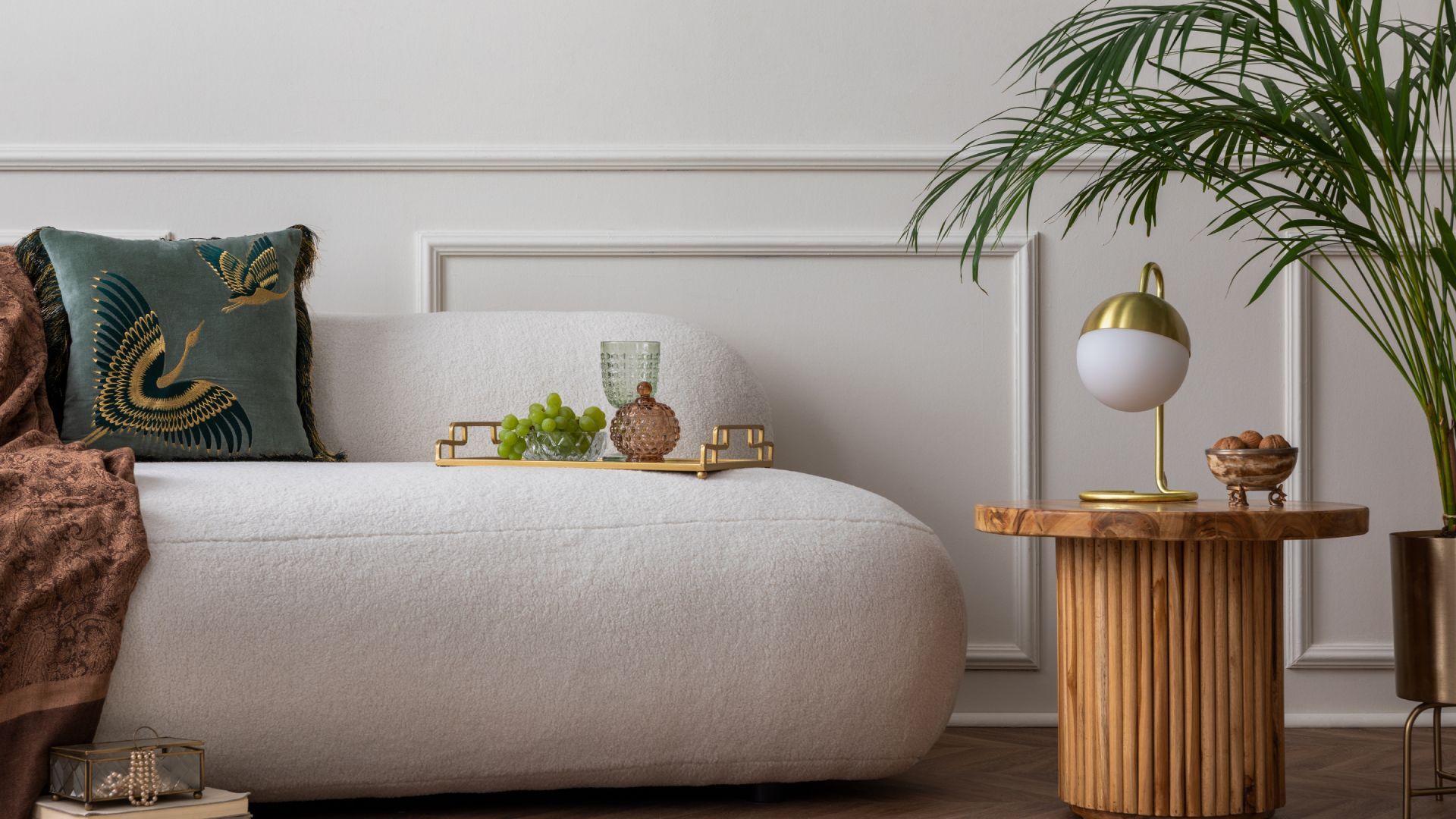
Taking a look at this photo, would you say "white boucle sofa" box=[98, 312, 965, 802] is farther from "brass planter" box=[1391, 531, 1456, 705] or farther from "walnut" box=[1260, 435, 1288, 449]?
"brass planter" box=[1391, 531, 1456, 705]

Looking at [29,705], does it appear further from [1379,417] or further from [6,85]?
[1379,417]

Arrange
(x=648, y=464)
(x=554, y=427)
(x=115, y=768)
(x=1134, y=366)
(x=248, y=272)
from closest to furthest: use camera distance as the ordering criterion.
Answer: (x=115, y=768) < (x=1134, y=366) < (x=648, y=464) < (x=554, y=427) < (x=248, y=272)

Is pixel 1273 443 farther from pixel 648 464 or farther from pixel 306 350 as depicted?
pixel 306 350

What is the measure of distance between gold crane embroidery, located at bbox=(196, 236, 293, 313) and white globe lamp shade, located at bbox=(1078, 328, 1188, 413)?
4.37ft

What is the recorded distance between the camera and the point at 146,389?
6.60ft

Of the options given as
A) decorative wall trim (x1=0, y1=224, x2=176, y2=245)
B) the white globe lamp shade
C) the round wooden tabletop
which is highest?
decorative wall trim (x1=0, y1=224, x2=176, y2=245)

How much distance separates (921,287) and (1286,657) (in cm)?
101

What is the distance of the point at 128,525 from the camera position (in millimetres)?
1492

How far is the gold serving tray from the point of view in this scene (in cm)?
180

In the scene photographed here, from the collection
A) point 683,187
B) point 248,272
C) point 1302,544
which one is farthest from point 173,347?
point 1302,544

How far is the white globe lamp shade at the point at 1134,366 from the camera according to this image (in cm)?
164

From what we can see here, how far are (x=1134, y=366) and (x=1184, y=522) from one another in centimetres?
25

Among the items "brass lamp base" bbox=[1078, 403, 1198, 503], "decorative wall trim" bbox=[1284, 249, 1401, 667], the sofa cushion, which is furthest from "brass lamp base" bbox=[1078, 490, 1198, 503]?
"decorative wall trim" bbox=[1284, 249, 1401, 667]

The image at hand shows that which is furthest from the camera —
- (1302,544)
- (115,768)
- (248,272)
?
(1302,544)
